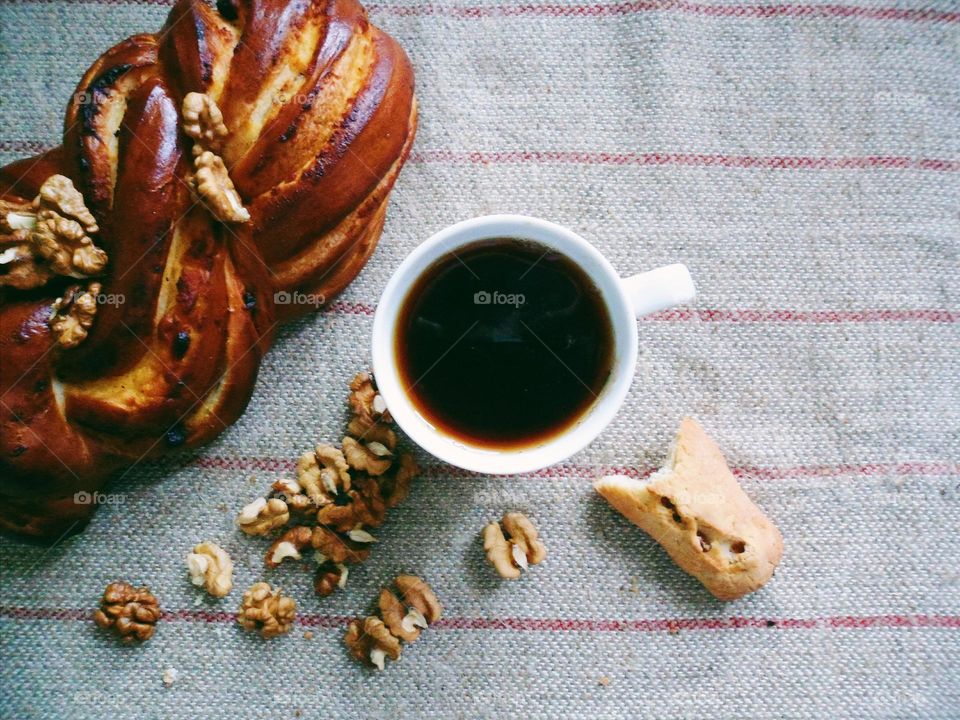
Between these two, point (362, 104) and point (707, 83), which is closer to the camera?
point (362, 104)

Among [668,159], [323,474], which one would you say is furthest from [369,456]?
[668,159]

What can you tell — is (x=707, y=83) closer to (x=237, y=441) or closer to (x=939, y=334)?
(x=939, y=334)

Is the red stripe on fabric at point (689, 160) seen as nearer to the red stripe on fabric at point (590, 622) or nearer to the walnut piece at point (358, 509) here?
the walnut piece at point (358, 509)

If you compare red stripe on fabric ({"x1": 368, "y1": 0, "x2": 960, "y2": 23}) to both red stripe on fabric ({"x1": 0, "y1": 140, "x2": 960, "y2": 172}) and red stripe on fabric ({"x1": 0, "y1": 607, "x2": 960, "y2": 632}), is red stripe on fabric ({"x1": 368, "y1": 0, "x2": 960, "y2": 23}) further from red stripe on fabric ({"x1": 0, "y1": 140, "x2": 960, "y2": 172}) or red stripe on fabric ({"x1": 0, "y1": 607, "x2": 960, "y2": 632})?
red stripe on fabric ({"x1": 0, "y1": 607, "x2": 960, "y2": 632})

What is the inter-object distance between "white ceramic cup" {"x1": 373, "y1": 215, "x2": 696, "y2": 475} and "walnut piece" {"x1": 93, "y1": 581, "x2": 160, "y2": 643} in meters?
0.44

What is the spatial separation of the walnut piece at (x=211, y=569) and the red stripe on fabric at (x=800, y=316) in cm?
35

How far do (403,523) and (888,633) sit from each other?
2.10 ft

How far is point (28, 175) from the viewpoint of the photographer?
0.78 metres

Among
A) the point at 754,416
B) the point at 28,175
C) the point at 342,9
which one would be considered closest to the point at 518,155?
the point at 342,9

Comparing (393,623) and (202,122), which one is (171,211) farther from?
(393,623)

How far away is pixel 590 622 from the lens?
95 centimetres

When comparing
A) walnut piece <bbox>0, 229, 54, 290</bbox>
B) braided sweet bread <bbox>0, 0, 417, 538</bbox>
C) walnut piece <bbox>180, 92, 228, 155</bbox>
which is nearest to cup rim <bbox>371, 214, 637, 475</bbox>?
braided sweet bread <bbox>0, 0, 417, 538</bbox>

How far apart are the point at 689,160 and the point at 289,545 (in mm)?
709

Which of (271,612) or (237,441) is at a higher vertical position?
(237,441)
